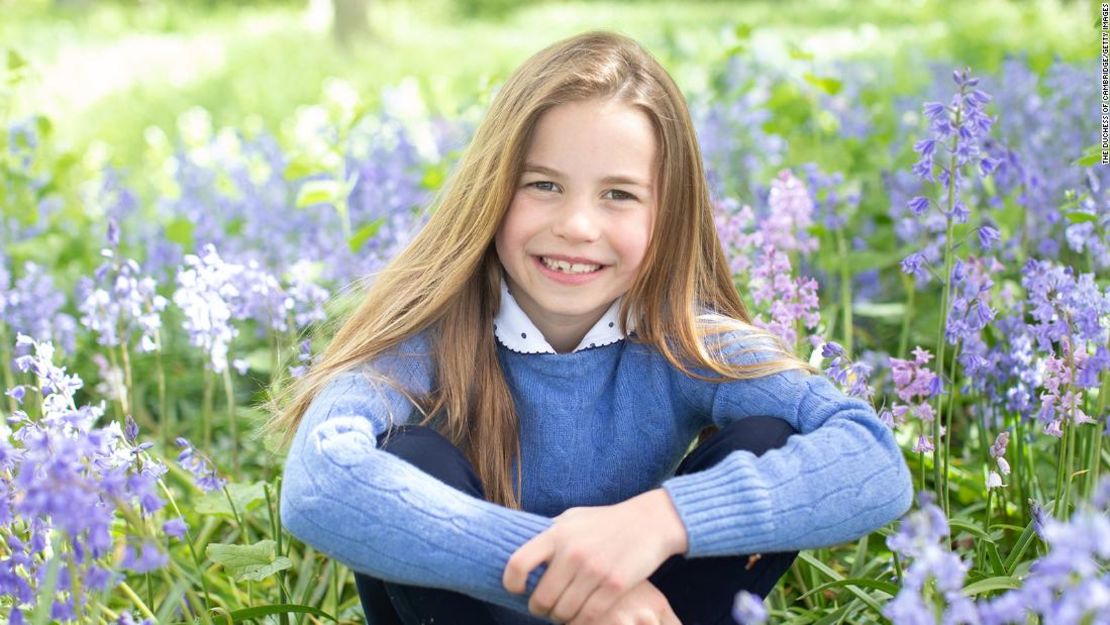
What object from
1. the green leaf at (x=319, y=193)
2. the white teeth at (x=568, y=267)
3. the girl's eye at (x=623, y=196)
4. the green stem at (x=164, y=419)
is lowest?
the green stem at (x=164, y=419)

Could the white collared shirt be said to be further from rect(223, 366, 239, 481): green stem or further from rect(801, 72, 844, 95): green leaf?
rect(801, 72, 844, 95): green leaf

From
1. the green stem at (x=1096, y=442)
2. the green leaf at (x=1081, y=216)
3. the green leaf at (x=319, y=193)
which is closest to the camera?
the green stem at (x=1096, y=442)

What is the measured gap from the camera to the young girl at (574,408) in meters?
1.87

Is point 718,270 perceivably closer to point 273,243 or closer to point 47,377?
point 47,377

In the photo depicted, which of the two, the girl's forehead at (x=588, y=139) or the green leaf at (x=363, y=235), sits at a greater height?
the girl's forehead at (x=588, y=139)

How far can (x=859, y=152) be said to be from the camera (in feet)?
14.5

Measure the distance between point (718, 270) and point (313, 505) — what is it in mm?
967

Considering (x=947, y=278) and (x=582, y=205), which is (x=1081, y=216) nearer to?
(x=947, y=278)

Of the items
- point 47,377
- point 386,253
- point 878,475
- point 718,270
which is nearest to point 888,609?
Answer: point 878,475

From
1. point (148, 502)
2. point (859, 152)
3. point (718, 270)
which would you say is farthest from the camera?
point (859, 152)

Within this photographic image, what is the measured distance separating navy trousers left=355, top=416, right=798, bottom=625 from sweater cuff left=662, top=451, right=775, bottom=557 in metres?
0.08

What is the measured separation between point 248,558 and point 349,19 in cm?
1284

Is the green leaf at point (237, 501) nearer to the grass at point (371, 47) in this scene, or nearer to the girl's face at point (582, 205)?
the girl's face at point (582, 205)

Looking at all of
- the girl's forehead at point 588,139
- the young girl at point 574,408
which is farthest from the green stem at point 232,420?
the girl's forehead at point 588,139
